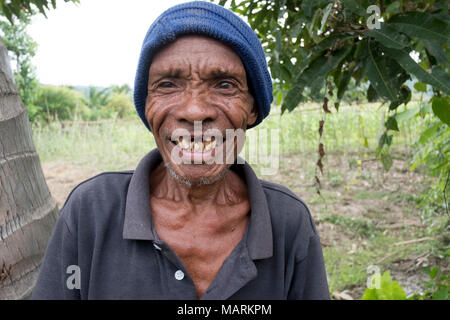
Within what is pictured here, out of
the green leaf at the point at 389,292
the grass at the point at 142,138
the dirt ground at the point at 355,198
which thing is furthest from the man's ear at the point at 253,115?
the grass at the point at 142,138

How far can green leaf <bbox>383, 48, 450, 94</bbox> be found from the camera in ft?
4.10

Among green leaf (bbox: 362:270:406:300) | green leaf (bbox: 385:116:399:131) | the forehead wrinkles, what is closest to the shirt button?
the forehead wrinkles

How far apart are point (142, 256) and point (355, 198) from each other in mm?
4093

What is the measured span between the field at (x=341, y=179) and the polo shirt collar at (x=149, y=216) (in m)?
0.78

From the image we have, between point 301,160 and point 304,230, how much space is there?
5131 mm

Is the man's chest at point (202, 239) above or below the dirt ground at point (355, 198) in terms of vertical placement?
above

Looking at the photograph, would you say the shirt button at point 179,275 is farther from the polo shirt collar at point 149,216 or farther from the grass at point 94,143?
the grass at point 94,143

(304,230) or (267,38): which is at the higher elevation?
(267,38)

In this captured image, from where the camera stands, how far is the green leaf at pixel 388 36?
126cm

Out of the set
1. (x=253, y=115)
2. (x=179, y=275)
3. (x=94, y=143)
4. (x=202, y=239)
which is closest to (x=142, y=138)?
(x=94, y=143)

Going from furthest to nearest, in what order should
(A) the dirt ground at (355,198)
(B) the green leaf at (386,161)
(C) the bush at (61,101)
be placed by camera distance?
(C) the bush at (61,101) < (A) the dirt ground at (355,198) < (B) the green leaf at (386,161)
